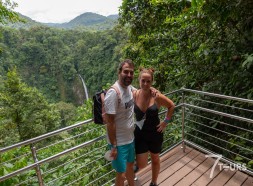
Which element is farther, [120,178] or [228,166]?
[228,166]

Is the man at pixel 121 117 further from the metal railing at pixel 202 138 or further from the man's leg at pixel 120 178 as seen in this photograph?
the metal railing at pixel 202 138

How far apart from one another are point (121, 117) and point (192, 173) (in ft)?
4.79

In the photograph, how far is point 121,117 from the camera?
1.96 m

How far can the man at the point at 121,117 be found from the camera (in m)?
1.83

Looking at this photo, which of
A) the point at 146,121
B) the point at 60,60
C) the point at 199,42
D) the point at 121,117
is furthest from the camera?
the point at 60,60

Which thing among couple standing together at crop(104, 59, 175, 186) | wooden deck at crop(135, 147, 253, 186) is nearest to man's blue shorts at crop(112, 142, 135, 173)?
couple standing together at crop(104, 59, 175, 186)

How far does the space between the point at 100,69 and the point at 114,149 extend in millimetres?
50229

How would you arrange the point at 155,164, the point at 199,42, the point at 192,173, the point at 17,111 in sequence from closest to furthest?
the point at 155,164, the point at 192,173, the point at 199,42, the point at 17,111

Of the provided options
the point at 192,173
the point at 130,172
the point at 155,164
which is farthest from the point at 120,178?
the point at 192,173

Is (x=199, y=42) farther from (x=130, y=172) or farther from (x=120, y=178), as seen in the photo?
(x=120, y=178)

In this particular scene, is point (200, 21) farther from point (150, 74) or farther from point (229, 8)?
point (150, 74)

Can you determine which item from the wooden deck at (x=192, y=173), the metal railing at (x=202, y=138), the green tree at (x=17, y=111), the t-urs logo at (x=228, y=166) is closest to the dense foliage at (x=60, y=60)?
the green tree at (x=17, y=111)

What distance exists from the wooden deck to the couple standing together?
27 cm

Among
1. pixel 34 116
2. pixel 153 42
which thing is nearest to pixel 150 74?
pixel 153 42
